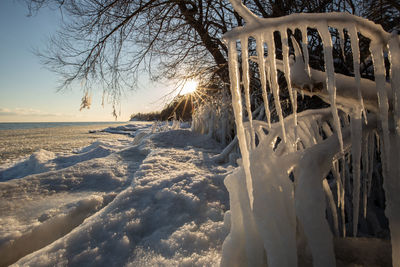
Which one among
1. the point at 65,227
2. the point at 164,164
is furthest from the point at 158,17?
the point at 65,227

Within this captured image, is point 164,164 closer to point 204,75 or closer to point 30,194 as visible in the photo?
point 30,194

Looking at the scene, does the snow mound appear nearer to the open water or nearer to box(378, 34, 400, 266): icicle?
the open water

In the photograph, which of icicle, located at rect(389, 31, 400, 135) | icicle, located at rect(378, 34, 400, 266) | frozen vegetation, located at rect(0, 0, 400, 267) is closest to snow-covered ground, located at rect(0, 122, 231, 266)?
frozen vegetation, located at rect(0, 0, 400, 267)

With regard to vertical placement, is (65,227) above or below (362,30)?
below

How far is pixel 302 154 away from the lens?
33.3 inches

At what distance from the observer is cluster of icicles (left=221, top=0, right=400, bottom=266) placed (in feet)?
2.13

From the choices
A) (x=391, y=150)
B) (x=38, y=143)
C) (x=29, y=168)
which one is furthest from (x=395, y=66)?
(x=38, y=143)

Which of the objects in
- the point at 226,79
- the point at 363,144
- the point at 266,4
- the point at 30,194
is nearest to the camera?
the point at 363,144

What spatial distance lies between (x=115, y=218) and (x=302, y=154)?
1141mm

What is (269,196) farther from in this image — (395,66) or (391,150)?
(395,66)

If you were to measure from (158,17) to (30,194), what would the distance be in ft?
14.3

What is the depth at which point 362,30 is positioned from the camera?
0.65 m

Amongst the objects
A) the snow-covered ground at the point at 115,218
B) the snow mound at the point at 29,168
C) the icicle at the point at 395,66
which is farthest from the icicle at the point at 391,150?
the snow mound at the point at 29,168

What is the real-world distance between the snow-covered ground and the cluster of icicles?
347mm
